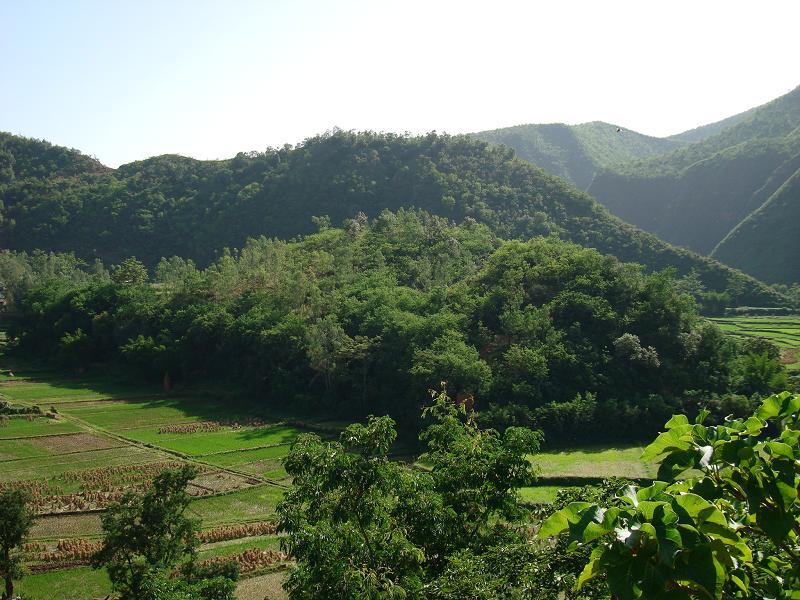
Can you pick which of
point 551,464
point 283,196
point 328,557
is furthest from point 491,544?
point 283,196

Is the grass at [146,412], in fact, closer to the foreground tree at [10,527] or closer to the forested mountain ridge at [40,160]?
the foreground tree at [10,527]

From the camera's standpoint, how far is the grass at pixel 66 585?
61.5ft

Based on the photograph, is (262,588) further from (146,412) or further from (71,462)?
(146,412)

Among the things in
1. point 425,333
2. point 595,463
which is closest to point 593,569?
point 595,463

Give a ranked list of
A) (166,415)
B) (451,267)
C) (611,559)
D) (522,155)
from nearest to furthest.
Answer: (611,559) → (166,415) → (451,267) → (522,155)

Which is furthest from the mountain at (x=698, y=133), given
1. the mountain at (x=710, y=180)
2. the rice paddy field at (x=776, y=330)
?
the rice paddy field at (x=776, y=330)

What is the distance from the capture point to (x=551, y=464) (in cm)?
3008

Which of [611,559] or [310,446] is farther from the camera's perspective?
[310,446]

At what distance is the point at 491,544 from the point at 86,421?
1431 inches

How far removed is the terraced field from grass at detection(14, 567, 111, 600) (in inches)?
1.3

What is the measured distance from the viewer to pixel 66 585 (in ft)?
63.6

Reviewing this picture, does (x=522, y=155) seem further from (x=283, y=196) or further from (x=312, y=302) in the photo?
(x=312, y=302)

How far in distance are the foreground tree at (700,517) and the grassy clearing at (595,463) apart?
82.4 ft

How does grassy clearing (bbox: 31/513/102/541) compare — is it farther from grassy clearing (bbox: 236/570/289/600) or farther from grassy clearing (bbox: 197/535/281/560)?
grassy clearing (bbox: 236/570/289/600)
